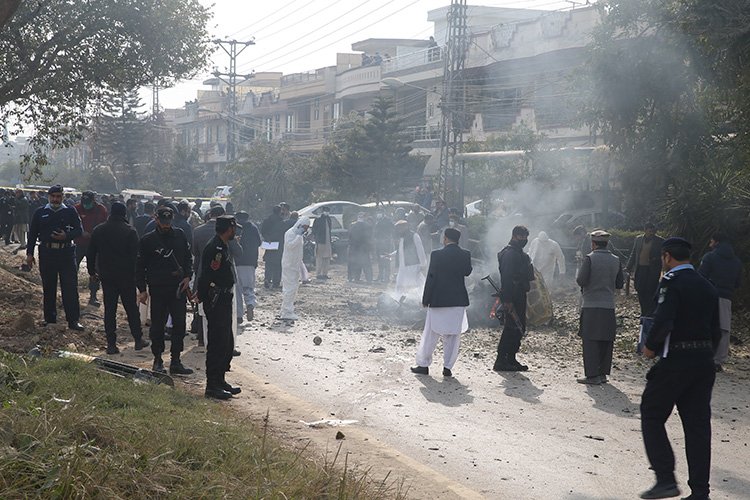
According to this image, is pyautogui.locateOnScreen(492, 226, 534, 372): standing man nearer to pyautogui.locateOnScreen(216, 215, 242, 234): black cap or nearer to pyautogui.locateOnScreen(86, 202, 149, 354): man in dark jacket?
pyautogui.locateOnScreen(216, 215, 242, 234): black cap

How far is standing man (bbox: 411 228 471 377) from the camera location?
434 inches

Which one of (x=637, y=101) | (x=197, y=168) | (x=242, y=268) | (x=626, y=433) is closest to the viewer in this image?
(x=626, y=433)

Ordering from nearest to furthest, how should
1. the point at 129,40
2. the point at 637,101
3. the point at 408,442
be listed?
the point at 408,442 → the point at 637,101 → the point at 129,40

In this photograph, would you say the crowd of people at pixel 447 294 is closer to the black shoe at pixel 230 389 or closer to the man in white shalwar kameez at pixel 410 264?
the black shoe at pixel 230 389

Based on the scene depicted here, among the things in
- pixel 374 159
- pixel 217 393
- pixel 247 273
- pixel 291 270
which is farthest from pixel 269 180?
pixel 217 393

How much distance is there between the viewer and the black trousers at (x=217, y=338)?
9.20 meters

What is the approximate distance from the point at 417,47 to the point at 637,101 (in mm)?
44410

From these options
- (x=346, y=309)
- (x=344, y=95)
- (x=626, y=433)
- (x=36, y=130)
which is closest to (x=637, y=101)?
(x=346, y=309)

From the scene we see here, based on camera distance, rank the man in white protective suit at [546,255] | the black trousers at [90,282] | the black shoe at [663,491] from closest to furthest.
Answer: the black shoe at [663,491] < the black trousers at [90,282] < the man in white protective suit at [546,255]

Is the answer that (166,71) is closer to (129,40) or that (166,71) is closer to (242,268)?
(129,40)

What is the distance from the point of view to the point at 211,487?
16.5ft

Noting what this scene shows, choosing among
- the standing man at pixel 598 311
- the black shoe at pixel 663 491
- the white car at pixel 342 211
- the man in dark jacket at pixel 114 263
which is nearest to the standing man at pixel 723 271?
the standing man at pixel 598 311

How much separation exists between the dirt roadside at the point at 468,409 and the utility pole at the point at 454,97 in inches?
717

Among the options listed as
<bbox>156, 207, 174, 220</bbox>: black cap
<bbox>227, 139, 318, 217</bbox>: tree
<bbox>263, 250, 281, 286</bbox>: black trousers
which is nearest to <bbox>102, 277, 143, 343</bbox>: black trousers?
<bbox>156, 207, 174, 220</bbox>: black cap
